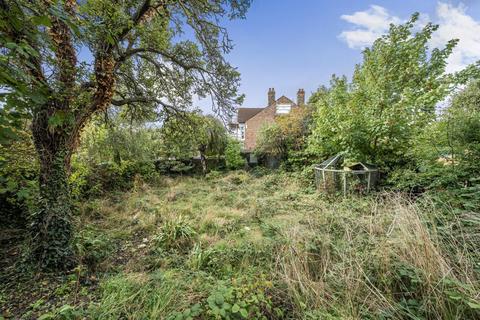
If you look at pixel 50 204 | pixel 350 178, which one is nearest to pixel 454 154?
pixel 350 178

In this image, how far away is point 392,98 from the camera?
247 inches

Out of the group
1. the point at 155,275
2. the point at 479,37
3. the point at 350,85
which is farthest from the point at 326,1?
the point at 155,275

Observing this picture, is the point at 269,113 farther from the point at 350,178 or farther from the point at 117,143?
the point at 350,178

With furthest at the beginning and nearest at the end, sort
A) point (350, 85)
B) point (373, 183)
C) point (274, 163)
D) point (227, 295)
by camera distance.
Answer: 1. point (274, 163)
2. point (350, 85)
3. point (373, 183)
4. point (227, 295)

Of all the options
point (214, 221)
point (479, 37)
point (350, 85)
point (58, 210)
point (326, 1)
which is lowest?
point (214, 221)

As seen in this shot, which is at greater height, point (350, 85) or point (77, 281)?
point (350, 85)

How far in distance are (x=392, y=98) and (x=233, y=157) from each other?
316 inches

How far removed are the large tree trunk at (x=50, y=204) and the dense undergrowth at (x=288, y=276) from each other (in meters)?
0.23

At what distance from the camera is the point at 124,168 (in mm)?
8625

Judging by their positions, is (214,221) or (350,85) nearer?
(214,221)

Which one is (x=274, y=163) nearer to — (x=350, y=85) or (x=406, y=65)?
(x=350, y=85)

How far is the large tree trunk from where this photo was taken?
9.41ft

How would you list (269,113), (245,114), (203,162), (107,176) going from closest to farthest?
1. (107,176)
2. (203,162)
3. (269,113)
4. (245,114)

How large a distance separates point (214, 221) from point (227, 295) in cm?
274
